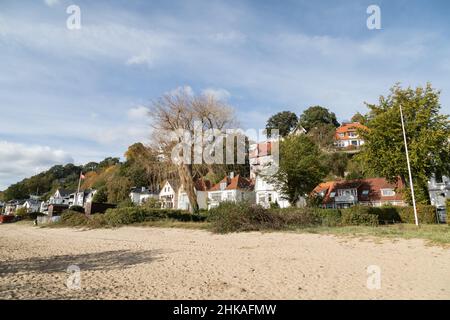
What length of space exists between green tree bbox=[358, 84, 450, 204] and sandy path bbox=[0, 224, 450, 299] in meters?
18.9

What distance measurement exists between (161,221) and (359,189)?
99.4 feet

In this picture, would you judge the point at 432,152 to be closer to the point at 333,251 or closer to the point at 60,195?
the point at 333,251

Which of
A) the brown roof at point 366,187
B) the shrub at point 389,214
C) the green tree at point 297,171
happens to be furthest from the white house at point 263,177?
the shrub at point 389,214

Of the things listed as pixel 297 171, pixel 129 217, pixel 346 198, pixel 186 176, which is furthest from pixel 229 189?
pixel 129 217

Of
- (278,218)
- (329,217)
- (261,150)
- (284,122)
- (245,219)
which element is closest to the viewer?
(245,219)

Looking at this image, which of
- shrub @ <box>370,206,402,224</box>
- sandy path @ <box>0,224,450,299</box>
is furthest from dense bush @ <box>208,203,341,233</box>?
shrub @ <box>370,206,402,224</box>

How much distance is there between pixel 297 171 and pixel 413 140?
11.7m

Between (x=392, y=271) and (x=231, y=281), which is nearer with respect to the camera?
(x=231, y=281)

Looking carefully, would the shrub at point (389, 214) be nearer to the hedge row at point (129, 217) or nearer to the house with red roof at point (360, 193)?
the house with red roof at point (360, 193)

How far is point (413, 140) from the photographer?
2919 centimetres

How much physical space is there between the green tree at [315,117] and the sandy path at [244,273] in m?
62.0

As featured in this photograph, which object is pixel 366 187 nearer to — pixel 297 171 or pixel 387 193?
pixel 387 193
